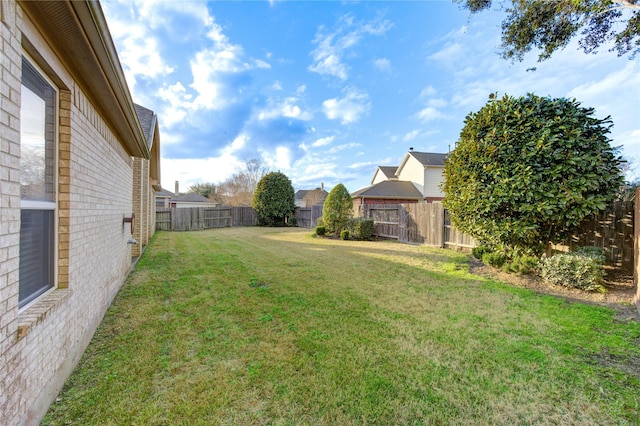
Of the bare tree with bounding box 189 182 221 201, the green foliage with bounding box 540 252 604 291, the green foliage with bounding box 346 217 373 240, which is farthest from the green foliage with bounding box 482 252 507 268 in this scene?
the bare tree with bounding box 189 182 221 201

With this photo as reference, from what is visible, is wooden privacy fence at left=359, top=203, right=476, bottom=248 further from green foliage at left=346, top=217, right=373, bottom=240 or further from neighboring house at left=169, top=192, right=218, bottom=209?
neighboring house at left=169, top=192, right=218, bottom=209

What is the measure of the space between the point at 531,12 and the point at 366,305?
25.7 feet

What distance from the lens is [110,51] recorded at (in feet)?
7.97

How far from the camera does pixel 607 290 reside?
16.2ft

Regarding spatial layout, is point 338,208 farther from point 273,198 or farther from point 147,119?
point 273,198

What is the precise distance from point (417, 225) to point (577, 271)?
7027mm

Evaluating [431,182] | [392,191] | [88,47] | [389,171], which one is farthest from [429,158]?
[88,47]

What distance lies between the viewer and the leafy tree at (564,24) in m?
5.80

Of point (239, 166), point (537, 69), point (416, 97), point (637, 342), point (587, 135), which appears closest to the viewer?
point (637, 342)

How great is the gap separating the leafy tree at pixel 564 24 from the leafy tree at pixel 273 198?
17.8 meters

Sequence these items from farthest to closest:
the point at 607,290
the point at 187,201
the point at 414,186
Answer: the point at 187,201
the point at 414,186
the point at 607,290

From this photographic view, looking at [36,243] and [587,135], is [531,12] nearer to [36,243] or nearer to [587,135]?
[587,135]

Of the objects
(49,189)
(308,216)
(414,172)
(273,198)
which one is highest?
(414,172)

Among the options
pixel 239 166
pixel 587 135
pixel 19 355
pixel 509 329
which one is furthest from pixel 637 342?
pixel 239 166
